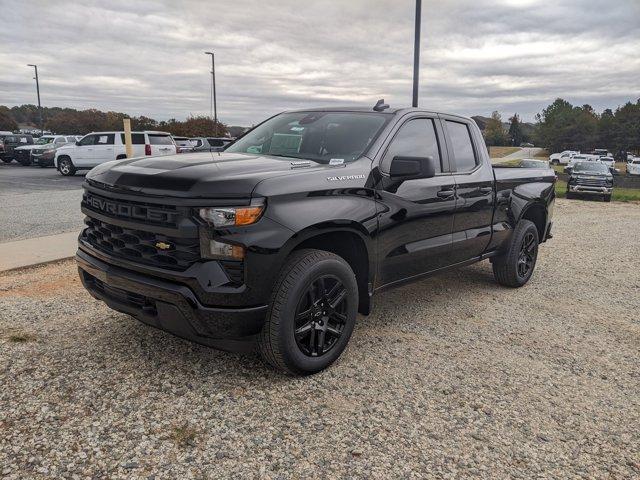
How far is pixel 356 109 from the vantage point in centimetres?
447

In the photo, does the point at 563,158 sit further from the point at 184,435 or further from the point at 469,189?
the point at 184,435

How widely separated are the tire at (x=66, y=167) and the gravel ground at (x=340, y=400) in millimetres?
16958

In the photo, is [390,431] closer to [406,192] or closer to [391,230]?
[391,230]

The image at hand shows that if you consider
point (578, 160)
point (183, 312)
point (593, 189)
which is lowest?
point (593, 189)

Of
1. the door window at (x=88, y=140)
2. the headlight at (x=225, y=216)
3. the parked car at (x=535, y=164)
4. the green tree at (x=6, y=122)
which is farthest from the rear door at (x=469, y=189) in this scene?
the green tree at (x=6, y=122)

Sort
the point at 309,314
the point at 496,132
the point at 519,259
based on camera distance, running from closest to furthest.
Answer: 1. the point at 309,314
2. the point at 519,259
3. the point at 496,132

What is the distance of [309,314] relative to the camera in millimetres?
3389

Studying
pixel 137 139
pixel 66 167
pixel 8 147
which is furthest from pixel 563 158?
pixel 66 167

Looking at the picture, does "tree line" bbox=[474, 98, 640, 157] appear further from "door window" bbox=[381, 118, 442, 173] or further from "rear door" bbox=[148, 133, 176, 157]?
"door window" bbox=[381, 118, 442, 173]

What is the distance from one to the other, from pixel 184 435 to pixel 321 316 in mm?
1131

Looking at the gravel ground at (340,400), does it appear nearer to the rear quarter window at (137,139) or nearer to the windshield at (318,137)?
the windshield at (318,137)

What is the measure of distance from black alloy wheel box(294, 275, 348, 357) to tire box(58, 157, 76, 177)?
19.6 metres

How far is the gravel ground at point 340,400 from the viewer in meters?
2.61

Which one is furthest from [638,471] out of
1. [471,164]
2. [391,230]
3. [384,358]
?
[471,164]
